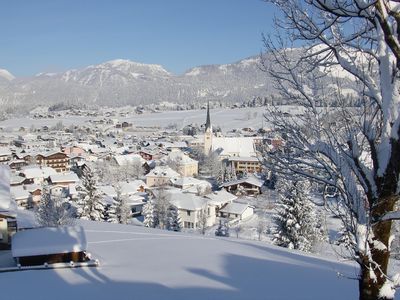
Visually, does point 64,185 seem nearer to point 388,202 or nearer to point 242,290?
point 242,290

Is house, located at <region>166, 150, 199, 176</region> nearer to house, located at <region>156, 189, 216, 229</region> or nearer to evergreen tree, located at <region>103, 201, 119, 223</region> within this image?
house, located at <region>156, 189, 216, 229</region>

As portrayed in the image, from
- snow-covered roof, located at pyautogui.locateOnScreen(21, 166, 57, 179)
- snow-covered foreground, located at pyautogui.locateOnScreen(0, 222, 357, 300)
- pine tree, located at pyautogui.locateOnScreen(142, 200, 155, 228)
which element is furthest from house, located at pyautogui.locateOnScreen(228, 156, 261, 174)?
snow-covered foreground, located at pyautogui.locateOnScreen(0, 222, 357, 300)

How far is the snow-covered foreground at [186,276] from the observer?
260 inches

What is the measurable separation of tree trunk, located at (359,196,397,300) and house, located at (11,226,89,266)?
675 cm

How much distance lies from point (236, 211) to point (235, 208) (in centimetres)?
47

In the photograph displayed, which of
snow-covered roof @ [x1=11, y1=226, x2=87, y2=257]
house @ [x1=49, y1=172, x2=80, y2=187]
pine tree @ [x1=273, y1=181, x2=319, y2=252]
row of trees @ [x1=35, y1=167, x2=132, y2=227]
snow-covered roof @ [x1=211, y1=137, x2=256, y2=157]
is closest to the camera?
snow-covered roof @ [x1=11, y1=226, x2=87, y2=257]

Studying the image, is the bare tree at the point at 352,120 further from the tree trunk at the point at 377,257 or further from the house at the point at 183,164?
the house at the point at 183,164

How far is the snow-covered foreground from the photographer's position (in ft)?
21.7

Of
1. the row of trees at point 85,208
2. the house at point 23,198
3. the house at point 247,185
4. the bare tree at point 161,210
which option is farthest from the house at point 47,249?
the house at point 247,185

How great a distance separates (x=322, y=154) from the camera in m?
3.65

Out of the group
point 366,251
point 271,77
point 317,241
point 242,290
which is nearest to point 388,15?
point 271,77

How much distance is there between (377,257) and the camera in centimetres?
320

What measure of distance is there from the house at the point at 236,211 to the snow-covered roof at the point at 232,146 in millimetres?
28310

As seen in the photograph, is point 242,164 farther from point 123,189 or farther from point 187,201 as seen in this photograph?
point 187,201
